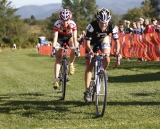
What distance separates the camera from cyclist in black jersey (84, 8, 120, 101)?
25.2 feet

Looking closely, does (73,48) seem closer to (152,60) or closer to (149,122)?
(149,122)

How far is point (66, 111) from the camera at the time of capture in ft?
26.8

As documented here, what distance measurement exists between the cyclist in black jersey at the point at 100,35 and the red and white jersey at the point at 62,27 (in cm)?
130

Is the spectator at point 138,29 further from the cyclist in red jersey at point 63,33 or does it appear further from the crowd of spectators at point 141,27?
the cyclist in red jersey at point 63,33

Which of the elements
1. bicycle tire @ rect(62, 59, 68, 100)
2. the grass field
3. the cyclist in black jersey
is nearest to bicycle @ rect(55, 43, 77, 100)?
bicycle tire @ rect(62, 59, 68, 100)

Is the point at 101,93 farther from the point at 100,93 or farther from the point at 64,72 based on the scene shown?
the point at 64,72

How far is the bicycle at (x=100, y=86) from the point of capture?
731cm

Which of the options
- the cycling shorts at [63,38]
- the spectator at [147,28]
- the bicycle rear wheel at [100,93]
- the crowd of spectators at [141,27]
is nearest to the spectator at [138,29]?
the crowd of spectators at [141,27]

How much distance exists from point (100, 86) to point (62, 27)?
247cm

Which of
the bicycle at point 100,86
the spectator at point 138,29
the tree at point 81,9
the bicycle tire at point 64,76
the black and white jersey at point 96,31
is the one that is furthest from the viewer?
the tree at point 81,9

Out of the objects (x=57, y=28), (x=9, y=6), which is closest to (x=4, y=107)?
(x=57, y=28)

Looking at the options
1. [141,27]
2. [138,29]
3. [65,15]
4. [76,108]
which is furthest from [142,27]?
[76,108]

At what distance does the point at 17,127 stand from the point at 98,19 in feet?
8.15

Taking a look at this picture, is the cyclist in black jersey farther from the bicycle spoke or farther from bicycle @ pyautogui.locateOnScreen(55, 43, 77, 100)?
bicycle @ pyautogui.locateOnScreen(55, 43, 77, 100)
